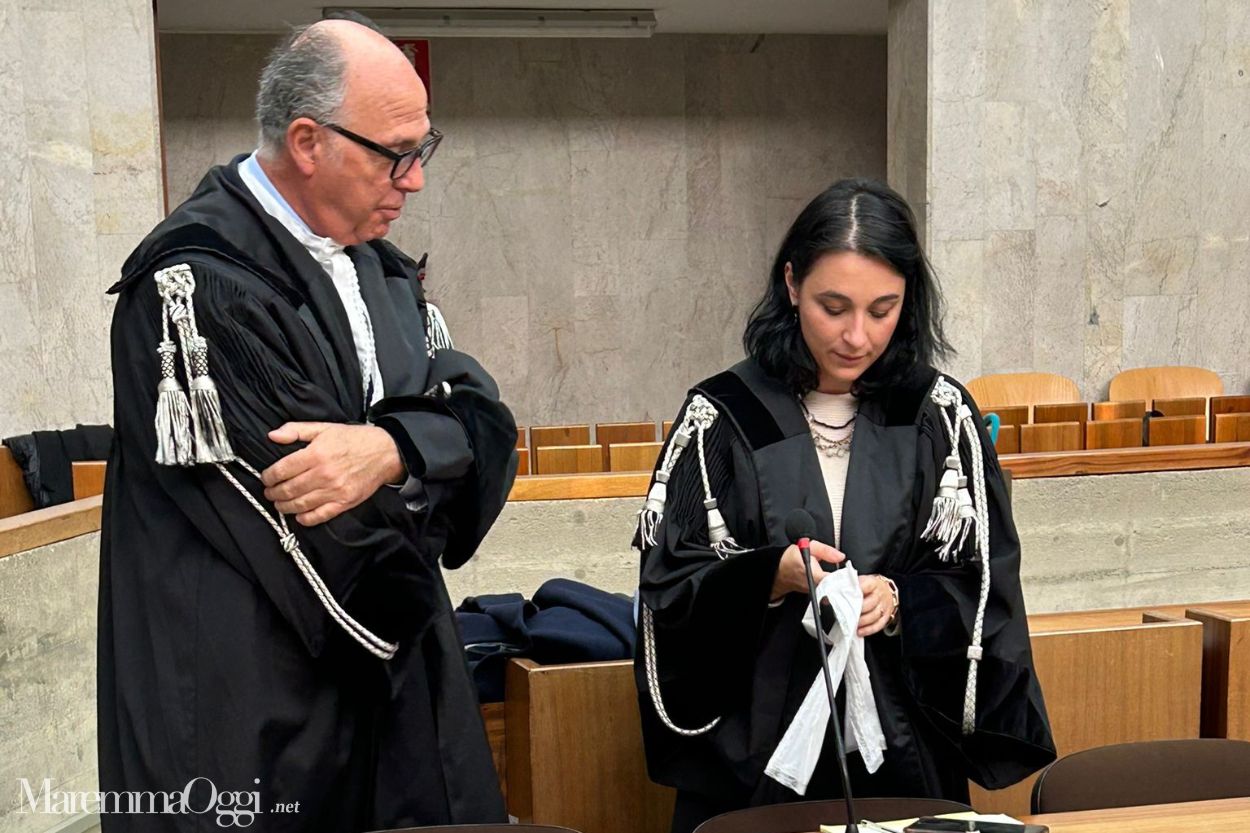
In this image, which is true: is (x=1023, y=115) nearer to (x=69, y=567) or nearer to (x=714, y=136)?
(x=714, y=136)

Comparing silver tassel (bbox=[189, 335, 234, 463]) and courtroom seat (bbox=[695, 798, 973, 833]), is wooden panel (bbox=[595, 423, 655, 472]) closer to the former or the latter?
courtroom seat (bbox=[695, 798, 973, 833])

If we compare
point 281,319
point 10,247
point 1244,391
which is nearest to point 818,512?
point 281,319

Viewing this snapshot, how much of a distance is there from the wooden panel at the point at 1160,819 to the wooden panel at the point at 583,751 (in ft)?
3.42

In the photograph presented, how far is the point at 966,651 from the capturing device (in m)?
2.00

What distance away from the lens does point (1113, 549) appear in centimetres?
436

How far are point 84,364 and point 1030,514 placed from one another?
15.1 feet

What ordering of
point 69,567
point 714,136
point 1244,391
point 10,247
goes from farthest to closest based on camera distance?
1. point 714,136
2. point 1244,391
3. point 10,247
4. point 69,567

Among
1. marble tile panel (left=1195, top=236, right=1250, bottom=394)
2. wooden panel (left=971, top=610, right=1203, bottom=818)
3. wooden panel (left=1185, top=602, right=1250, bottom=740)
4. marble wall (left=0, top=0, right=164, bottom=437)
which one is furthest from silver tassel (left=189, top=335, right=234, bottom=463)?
marble tile panel (left=1195, top=236, right=1250, bottom=394)

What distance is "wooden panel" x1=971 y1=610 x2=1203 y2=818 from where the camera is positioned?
2.81 meters

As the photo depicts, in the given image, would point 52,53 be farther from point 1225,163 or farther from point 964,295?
point 1225,163

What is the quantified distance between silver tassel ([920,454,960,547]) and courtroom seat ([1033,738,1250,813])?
15.8 inches

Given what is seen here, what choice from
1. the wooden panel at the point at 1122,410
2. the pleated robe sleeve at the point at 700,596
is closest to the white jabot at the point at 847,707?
the pleated robe sleeve at the point at 700,596

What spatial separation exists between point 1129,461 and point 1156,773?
2.50 m

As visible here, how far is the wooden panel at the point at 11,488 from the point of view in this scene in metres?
4.90
